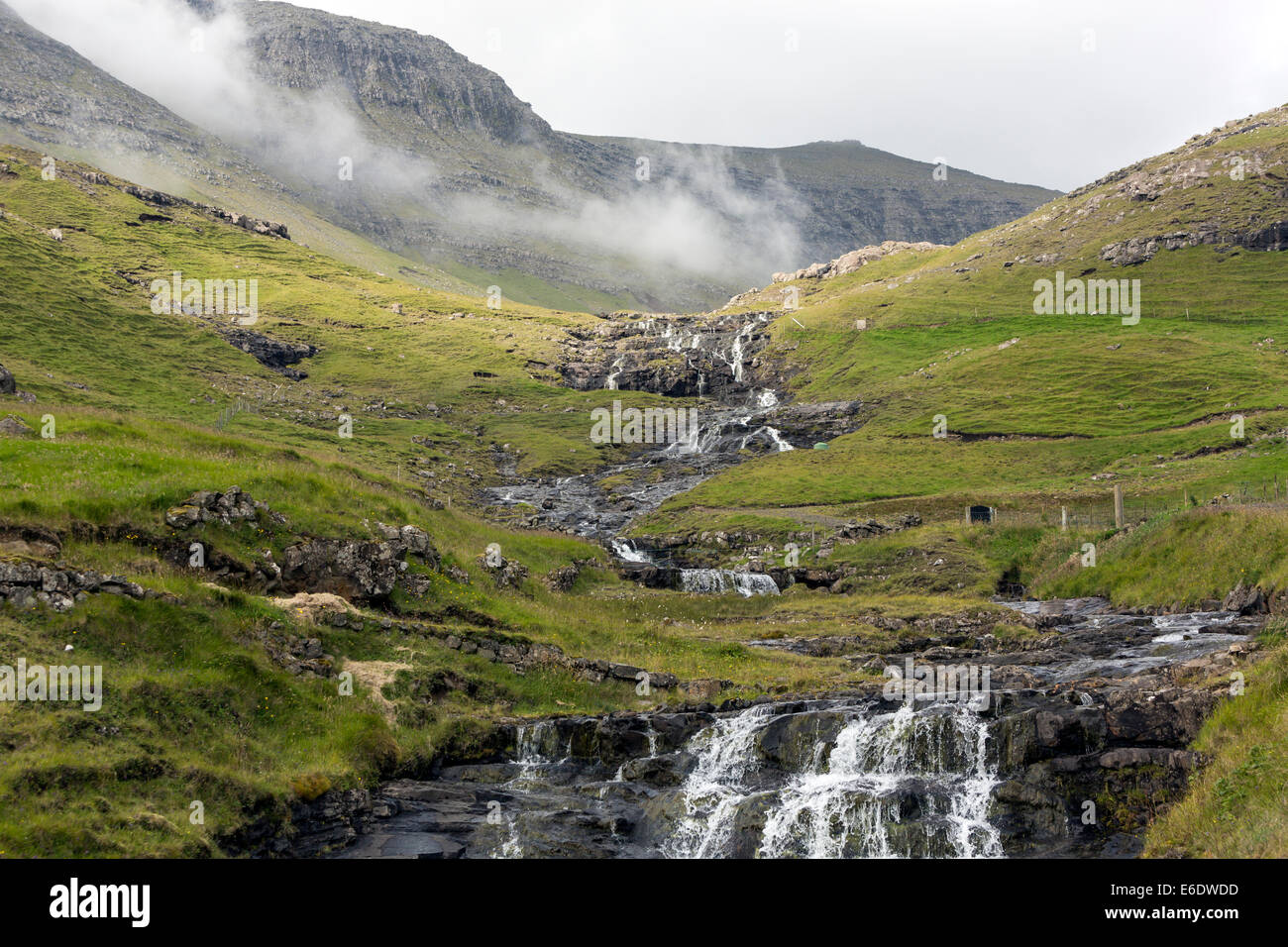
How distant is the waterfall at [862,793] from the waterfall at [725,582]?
38365 millimetres

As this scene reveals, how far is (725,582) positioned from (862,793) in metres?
44.6

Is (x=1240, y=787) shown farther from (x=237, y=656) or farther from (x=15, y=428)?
(x=15, y=428)

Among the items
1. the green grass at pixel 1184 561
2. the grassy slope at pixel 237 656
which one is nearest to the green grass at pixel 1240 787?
the grassy slope at pixel 237 656

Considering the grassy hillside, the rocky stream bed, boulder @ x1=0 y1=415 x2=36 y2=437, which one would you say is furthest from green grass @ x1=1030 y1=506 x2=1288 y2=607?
boulder @ x1=0 y1=415 x2=36 y2=437

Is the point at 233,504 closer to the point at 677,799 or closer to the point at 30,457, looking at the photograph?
the point at 30,457

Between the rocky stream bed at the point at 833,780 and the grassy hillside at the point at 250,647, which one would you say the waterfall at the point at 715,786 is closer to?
the rocky stream bed at the point at 833,780

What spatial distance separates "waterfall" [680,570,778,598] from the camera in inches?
2591

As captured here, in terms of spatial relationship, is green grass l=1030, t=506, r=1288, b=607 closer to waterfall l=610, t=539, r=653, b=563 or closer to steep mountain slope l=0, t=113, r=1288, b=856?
steep mountain slope l=0, t=113, r=1288, b=856

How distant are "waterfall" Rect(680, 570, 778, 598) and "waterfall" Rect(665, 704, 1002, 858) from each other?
3836cm

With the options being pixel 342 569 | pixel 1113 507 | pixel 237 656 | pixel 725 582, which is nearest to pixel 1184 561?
pixel 725 582

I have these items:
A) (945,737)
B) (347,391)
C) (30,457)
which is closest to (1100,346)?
(347,391)

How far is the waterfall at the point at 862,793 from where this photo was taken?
832 inches
